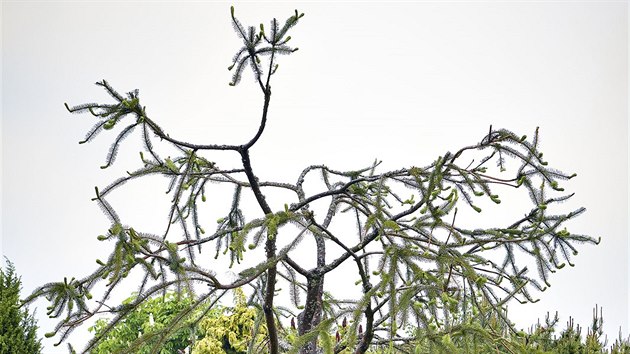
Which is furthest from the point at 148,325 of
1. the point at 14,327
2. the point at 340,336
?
the point at 340,336

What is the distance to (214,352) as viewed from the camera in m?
8.05

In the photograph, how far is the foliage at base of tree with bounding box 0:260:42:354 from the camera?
20.4 ft

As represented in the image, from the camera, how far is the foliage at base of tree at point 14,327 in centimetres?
623

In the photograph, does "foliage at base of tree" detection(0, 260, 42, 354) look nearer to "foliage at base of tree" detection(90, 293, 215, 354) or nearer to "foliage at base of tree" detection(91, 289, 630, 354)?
"foliage at base of tree" detection(91, 289, 630, 354)

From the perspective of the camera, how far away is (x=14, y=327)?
20.9 ft

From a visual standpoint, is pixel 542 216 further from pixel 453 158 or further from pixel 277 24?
pixel 277 24

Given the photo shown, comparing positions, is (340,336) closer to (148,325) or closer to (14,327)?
(14,327)

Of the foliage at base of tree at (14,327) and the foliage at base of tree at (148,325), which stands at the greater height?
the foliage at base of tree at (148,325)

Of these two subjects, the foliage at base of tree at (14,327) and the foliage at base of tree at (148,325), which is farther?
the foliage at base of tree at (148,325)

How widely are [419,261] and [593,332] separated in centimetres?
468

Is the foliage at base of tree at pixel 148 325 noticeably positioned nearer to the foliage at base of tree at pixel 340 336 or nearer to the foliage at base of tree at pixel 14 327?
the foliage at base of tree at pixel 340 336

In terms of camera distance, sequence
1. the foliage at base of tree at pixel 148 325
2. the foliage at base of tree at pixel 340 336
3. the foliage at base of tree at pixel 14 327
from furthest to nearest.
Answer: the foliage at base of tree at pixel 148 325 < the foliage at base of tree at pixel 14 327 < the foliage at base of tree at pixel 340 336

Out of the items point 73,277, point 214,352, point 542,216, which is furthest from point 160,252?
point 214,352

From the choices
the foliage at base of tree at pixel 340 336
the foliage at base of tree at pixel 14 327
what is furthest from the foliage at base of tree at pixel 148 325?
the foliage at base of tree at pixel 14 327
